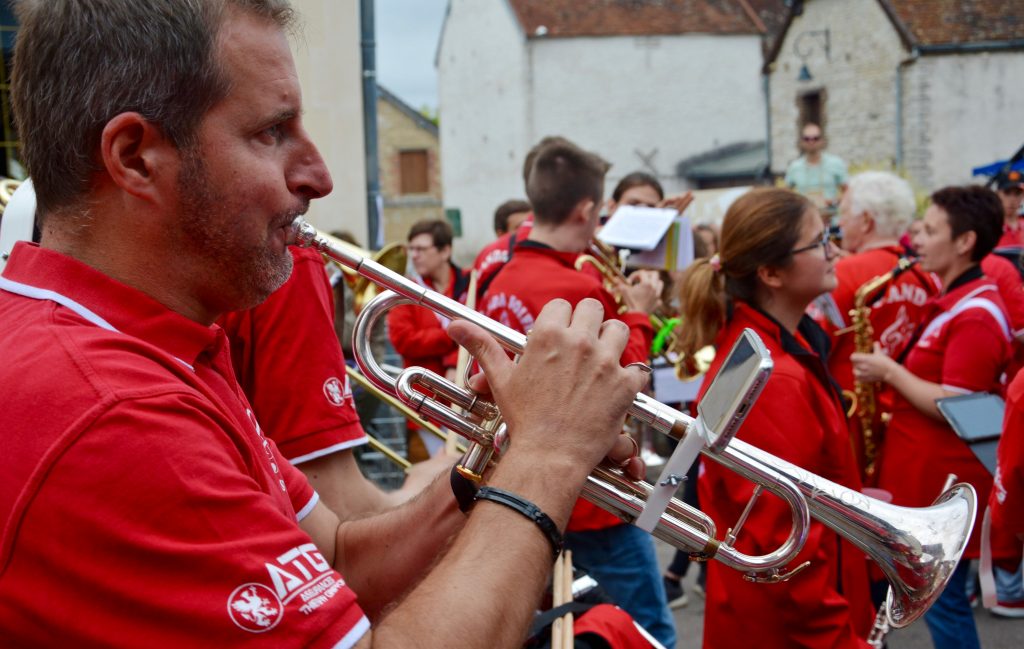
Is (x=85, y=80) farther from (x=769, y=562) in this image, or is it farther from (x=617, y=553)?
(x=617, y=553)

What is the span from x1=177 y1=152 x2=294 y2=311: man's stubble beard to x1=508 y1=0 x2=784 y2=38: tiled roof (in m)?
31.6

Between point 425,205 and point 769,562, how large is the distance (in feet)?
122

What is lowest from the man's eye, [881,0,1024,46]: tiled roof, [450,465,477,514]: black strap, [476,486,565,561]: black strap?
[450,465,477,514]: black strap

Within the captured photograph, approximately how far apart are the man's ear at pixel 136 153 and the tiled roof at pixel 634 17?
3167 cm

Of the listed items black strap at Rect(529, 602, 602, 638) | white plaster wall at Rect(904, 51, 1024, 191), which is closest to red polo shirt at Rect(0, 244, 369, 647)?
black strap at Rect(529, 602, 602, 638)

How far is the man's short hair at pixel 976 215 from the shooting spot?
472 centimetres

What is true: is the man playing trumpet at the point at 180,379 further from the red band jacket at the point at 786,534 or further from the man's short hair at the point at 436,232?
the man's short hair at the point at 436,232

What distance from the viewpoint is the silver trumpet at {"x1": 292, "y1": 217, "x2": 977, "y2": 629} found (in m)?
1.86

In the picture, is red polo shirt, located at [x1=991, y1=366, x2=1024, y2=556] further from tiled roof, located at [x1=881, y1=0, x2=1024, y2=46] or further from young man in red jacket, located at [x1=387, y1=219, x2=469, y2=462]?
tiled roof, located at [x1=881, y1=0, x2=1024, y2=46]

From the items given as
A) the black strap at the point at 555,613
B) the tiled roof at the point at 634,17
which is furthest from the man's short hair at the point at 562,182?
the tiled roof at the point at 634,17

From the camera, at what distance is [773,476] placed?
1.95 meters

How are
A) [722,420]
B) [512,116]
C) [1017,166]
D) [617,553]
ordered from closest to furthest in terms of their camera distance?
[722,420], [617,553], [1017,166], [512,116]

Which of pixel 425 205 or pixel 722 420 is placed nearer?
pixel 722 420

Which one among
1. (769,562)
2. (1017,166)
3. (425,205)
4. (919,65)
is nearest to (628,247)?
(769,562)
